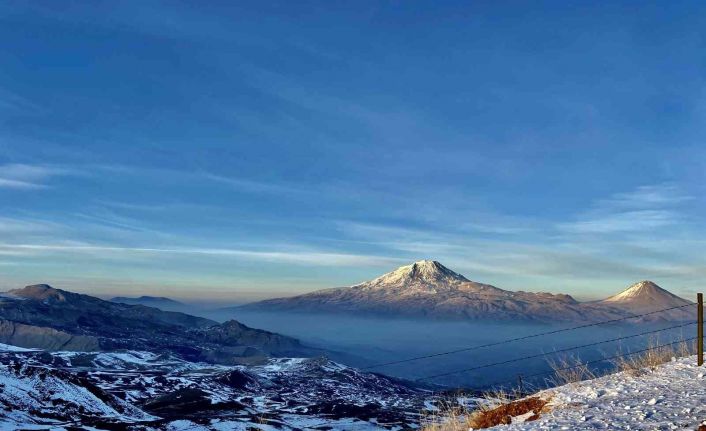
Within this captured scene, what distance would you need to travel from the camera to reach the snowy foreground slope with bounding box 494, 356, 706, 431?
12539mm

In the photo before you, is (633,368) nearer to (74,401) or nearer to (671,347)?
(671,347)

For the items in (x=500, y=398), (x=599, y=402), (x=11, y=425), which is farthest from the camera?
(x=11, y=425)

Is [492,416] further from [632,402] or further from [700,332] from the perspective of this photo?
[700,332]

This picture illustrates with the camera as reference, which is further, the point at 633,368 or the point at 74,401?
the point at 74,401

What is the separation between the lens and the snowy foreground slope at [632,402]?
12539mm

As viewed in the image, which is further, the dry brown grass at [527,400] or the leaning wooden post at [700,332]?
the leaning wooden post at [700,332]

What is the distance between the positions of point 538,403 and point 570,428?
9.73 ft

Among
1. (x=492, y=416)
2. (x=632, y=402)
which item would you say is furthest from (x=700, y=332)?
(x=492, y=416)

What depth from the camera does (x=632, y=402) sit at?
14.1 meters

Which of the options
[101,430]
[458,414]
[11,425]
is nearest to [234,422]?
[101,430]

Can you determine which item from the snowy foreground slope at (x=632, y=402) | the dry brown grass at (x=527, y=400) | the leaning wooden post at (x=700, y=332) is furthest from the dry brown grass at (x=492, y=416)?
the leaning wooden post at (x=700, y=332)

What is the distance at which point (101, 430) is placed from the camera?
136 metres

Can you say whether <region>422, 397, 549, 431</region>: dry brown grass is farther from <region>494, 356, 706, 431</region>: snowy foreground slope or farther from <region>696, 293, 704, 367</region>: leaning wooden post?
<region>696, 293, 704, 367</region>: leaning wooden post

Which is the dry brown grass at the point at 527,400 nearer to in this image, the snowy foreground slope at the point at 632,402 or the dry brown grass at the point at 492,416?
the dry brown grass at the point at 492,416
